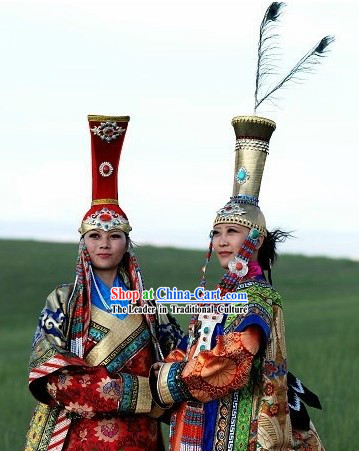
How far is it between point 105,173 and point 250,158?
3.32 ft

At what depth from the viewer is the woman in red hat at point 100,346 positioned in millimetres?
6426

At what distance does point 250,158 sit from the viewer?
642 cm

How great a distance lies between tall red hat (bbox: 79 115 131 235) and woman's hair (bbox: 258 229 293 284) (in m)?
0.88

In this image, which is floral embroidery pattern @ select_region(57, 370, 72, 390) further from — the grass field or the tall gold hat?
the grass field

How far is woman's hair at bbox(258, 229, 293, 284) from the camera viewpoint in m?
6.48

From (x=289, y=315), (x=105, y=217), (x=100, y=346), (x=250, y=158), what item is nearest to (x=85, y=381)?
(x=100, y=346)

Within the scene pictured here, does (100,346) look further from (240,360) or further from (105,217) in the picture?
(240,360)

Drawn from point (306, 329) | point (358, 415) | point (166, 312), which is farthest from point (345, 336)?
point (166, 312)

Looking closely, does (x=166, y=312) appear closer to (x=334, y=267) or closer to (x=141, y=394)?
(x=141, y=394)

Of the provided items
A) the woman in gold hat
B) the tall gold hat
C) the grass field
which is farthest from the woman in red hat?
the grass field

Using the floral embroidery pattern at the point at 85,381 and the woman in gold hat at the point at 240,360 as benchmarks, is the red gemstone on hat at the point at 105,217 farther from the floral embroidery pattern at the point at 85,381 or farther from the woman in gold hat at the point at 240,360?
the floral embroidery pattern at the point at 85,381

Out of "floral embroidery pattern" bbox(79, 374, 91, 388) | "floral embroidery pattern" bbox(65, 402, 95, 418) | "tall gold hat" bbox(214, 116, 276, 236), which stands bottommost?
"floral embroidery pattern" bbox(65, 402, 95, 418)

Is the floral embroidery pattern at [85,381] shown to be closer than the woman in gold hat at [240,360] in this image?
No

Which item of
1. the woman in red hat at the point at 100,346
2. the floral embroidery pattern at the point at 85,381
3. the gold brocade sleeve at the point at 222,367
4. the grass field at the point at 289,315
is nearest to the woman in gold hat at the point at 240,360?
the gold brocade sleeve at the point at 222,367
